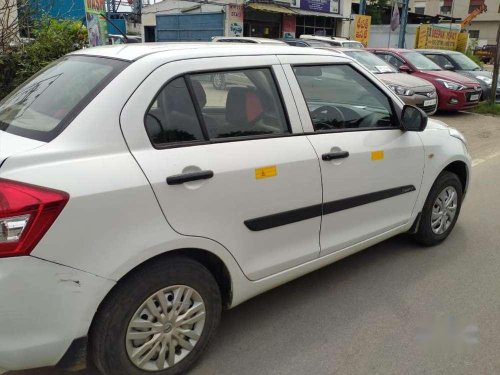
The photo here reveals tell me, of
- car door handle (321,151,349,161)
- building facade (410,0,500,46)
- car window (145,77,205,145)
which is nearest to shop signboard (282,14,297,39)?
car door handle (321,151,349,161)

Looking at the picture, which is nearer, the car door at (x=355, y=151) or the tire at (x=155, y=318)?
the tire at (x=155, y=318)

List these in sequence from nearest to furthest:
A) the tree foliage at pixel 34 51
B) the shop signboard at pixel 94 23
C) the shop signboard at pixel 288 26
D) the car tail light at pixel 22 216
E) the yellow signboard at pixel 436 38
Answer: the car tail light at pixel 22 216 < the tree foliage at pixel 34 51 < the shop signboard at pixel 94 23 < the yellow signboard at pixel 436 38 < the shop signboard at pixel 288 26

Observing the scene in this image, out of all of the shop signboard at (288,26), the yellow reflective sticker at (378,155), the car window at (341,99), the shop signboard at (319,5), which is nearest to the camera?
the car window at (341,99)

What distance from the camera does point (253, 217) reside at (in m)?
2.58

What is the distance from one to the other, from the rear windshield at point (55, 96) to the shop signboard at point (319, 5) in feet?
81.1

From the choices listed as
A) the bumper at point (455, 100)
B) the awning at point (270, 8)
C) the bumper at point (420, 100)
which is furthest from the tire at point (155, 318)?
the awning at point (270, 8)

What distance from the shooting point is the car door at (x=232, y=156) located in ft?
7.45

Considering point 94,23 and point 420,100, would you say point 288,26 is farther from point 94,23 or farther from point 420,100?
point 94,23

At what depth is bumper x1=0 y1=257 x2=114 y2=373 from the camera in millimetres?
1892

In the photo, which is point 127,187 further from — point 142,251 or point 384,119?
point 384,119

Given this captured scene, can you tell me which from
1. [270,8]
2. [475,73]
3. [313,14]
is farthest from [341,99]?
[313,14]

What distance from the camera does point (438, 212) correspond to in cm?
405

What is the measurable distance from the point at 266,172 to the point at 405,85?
8.67m

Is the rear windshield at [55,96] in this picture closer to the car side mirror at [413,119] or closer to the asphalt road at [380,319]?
the asphalt road at [380,319]
